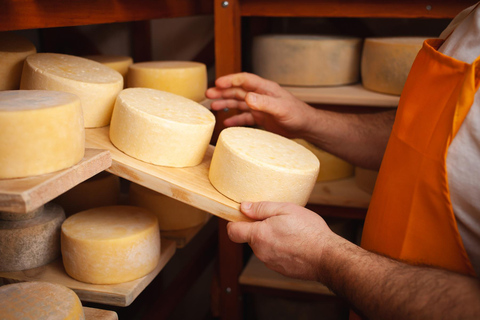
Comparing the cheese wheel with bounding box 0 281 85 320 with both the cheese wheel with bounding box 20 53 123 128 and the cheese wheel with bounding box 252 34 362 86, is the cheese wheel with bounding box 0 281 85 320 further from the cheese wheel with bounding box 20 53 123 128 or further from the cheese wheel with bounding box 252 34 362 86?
A: the cheese wheel with bounding box 252 34 362 86

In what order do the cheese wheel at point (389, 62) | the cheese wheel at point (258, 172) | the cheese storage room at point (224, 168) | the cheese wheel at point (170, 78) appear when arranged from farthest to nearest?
the cheese wheel at point (389, 62) → the cheese wheel at point (170, 78) → the cheese wheel at point (258, 172) → the cheese storage room at point (224, 168)

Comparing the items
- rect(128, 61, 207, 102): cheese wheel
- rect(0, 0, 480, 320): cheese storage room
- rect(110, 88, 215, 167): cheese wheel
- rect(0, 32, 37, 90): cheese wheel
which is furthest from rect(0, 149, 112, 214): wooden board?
rect(128, 61, 207, 102): cheese wheel

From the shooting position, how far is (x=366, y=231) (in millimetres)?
1145

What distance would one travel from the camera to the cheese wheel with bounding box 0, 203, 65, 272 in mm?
1049

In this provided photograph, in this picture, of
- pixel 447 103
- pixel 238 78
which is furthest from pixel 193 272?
pixel 447 103

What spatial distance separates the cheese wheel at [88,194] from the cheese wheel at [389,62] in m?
1.05

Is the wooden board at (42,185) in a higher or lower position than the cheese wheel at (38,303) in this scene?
higher

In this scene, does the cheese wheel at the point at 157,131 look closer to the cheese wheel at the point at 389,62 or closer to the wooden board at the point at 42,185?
the wooden board at the point at 42,185

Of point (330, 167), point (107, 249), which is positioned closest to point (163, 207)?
point (107, 249)

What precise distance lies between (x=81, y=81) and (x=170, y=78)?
37cm

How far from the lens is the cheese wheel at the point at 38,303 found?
0.80 metres

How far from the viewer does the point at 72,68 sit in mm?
1095

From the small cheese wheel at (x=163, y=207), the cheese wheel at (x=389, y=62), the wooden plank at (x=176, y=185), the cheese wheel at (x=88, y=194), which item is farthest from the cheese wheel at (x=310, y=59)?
the wooden plank at (x=176, y=185)

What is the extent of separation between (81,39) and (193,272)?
45.2 inches
